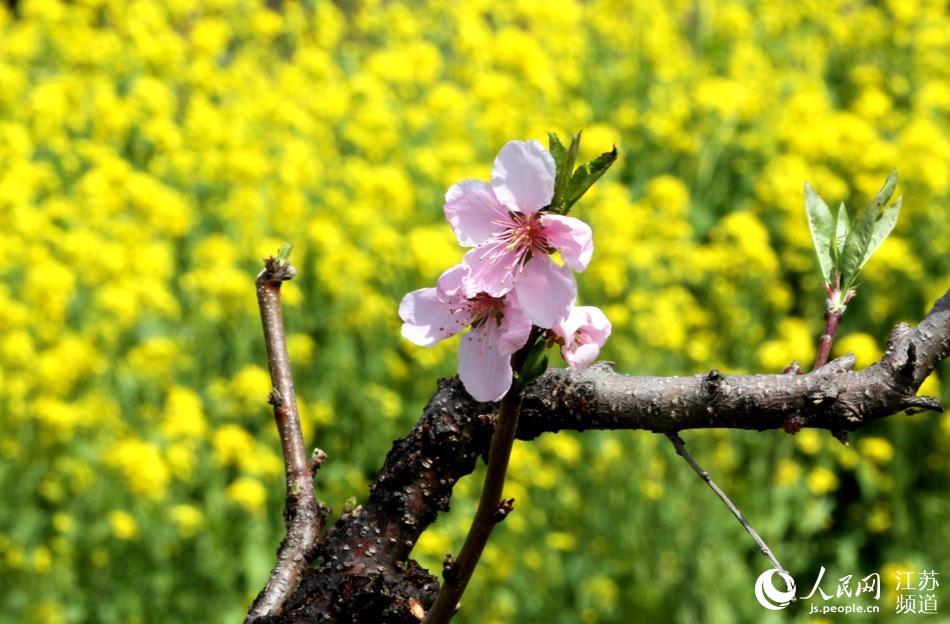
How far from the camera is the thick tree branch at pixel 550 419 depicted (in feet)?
2.99

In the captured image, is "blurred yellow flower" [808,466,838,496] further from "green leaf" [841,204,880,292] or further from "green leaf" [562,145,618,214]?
"green leaf" [562,145,618,214]

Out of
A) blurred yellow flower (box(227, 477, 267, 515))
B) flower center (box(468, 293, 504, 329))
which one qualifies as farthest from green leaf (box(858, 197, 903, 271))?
blurred yellow flower (box(227, 477, 267, 515))

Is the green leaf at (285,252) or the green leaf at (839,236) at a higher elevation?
the green leaf at (839,236)

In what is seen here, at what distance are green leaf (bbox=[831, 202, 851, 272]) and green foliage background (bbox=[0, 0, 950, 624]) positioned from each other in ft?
8.80

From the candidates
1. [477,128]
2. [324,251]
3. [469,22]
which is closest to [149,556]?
[324,251]

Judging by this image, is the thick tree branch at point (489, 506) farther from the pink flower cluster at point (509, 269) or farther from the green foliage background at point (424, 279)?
the green foliage background at point (424, 279)

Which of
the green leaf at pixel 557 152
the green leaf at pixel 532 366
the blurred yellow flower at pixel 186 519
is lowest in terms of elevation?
the green leaf at pixel 532 366

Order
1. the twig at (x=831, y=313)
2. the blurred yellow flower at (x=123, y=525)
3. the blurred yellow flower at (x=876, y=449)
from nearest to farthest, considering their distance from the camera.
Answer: the twig at (x=831, y=313) → the blurred yellow flower at (x=123, y=525) → the blurred yellow flower at (x=876, y=449)

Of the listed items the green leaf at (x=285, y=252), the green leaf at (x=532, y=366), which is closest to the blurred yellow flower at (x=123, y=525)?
the green leaf at (x=285, y=252)

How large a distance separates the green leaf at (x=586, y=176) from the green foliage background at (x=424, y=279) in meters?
2.96

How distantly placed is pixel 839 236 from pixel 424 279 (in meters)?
3.67

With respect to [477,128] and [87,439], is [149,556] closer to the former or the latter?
[87,439]

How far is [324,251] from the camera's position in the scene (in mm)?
4984

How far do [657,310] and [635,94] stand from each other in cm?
270
